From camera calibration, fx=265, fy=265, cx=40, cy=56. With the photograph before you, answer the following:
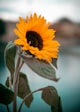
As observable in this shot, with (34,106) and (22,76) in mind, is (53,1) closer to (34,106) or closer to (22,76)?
(34,106)

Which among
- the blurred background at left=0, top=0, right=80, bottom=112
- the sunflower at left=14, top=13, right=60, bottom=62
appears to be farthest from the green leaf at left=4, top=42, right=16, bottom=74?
the blurred background at left=0, top=0, right=80, bottom=112

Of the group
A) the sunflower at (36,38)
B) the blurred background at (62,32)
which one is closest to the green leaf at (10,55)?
the sunflower at (36,38)

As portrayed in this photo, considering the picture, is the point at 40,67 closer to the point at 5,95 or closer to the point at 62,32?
the point at 5,95

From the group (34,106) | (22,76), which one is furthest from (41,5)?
(22,76)

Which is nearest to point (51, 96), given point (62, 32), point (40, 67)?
point (40, 67)

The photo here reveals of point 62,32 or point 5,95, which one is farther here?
point 62,32
